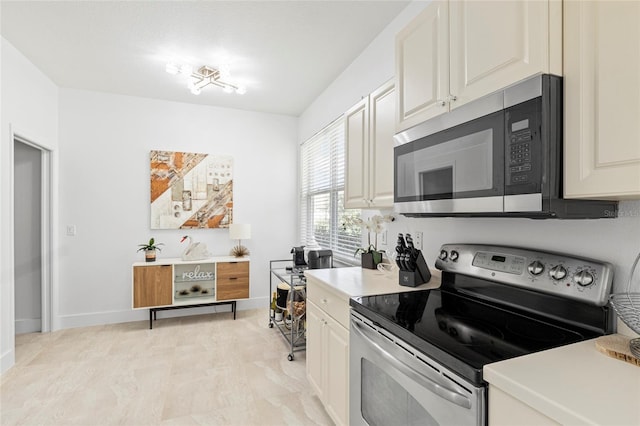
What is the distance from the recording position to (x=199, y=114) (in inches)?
162

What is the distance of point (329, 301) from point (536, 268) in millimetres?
1033

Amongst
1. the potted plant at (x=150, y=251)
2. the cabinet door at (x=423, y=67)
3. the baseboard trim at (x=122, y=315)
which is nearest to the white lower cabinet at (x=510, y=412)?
the cabinet door at (x=423, y=67)

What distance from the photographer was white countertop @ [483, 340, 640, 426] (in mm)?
651

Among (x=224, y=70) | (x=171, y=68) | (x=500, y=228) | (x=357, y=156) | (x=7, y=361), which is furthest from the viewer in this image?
(x=224, y=70)

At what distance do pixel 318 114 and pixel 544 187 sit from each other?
3147 mm

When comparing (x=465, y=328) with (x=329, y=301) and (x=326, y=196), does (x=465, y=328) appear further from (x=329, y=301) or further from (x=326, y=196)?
(x=326, y=196)

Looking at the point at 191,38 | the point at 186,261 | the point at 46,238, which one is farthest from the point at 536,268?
the point at 46,238

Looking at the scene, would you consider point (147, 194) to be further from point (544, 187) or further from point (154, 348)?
point (544, 187)

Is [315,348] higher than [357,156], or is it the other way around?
[357,156]

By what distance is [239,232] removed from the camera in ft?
13.1

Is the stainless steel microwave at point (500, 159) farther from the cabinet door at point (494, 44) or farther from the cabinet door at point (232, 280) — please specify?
the cabinet door at point (232, 280)

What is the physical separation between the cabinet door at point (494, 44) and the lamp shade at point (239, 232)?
312 cm

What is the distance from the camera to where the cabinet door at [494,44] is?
1007 millimetres

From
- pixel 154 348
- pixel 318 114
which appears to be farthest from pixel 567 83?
pixel 154 348
